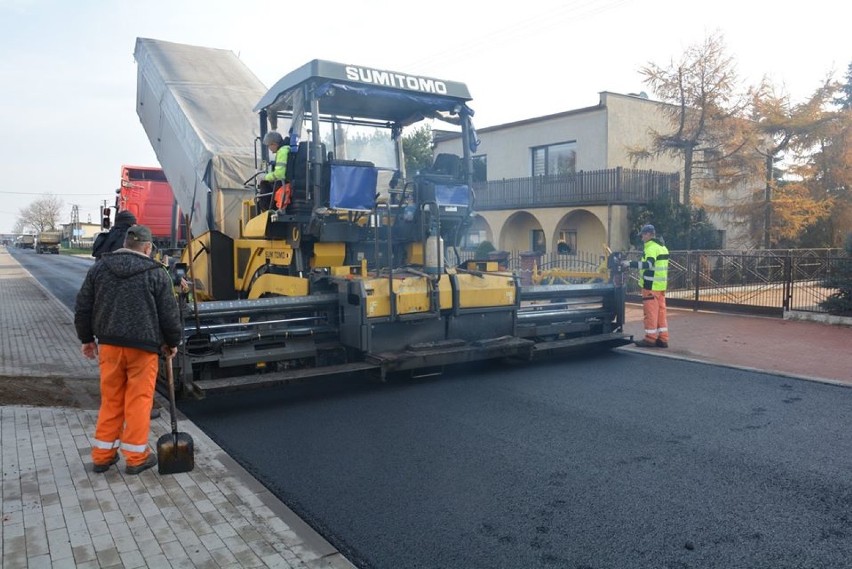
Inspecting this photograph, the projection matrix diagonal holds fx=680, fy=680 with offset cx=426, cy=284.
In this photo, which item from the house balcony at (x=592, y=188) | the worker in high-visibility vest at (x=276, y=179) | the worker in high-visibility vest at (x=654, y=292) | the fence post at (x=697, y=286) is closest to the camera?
the worker in high-visibility vest at (x=276, y=179)

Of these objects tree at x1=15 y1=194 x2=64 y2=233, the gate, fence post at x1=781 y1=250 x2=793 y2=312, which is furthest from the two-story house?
tree at x1=15 y1=194 x2=64 y2=233

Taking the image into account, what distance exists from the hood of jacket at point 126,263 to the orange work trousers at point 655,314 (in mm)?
6899

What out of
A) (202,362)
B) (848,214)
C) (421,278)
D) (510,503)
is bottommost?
(510,503)

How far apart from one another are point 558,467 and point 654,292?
5.38m

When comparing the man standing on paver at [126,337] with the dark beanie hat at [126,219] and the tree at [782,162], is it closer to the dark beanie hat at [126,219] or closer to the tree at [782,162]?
the dark beanie hat at [126,219]

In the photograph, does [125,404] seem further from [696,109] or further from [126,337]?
[696,109]

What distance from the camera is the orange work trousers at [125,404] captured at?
4508 mm

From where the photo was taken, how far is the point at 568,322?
28.2ft

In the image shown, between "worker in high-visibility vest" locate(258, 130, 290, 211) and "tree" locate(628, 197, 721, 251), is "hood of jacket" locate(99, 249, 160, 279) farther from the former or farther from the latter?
"tree" locate(628, 197, 721, 251)

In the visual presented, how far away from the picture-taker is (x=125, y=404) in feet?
15.0

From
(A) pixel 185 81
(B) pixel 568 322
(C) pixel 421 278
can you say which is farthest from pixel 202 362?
(A) pixel 185 81

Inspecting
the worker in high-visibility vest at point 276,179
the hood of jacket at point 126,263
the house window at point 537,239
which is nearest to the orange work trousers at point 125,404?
the hood of jacket at point 126,263

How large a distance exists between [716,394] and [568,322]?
226 centimetres

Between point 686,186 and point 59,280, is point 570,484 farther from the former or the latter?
point 59,280
